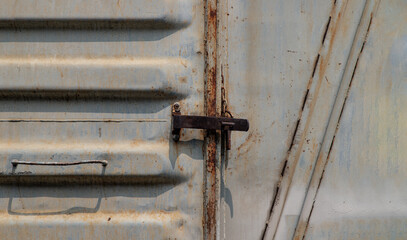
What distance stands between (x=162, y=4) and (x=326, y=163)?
0.92 meters

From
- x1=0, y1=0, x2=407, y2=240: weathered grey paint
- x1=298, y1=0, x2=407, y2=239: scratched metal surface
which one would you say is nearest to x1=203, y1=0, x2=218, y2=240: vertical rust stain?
x1=0, y1=0, x2=407, y2=240: weathered grey paint

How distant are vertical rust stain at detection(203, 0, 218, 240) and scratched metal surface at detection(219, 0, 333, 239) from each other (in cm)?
5

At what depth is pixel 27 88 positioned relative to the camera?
148cm

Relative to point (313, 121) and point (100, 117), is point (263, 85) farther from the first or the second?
point (100, 117)

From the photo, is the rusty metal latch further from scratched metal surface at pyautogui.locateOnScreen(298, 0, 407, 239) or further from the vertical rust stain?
scratched metal surface at pyautogui.locateOnScreen(298, 0, 407, 239)

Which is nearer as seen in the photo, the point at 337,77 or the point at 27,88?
the point at 27,88

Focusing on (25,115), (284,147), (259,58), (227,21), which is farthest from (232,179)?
(25,115)

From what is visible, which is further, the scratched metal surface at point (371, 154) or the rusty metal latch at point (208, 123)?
the scratched metal surface at point (371, 154)

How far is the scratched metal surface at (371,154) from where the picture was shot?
1.56 m

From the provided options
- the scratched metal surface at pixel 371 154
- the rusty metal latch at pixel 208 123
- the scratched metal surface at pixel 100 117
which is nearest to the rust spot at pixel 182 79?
the scratched metal surface at pixel 100 117

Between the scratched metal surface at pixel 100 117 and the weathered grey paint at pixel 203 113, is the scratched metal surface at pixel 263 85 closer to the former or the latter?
the weathered grey paint at pixel 203 113

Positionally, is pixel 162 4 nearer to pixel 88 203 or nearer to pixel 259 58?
pixel 259 58

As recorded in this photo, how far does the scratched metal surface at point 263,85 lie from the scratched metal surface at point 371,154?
0.18 metres

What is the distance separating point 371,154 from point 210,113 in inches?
27.1
